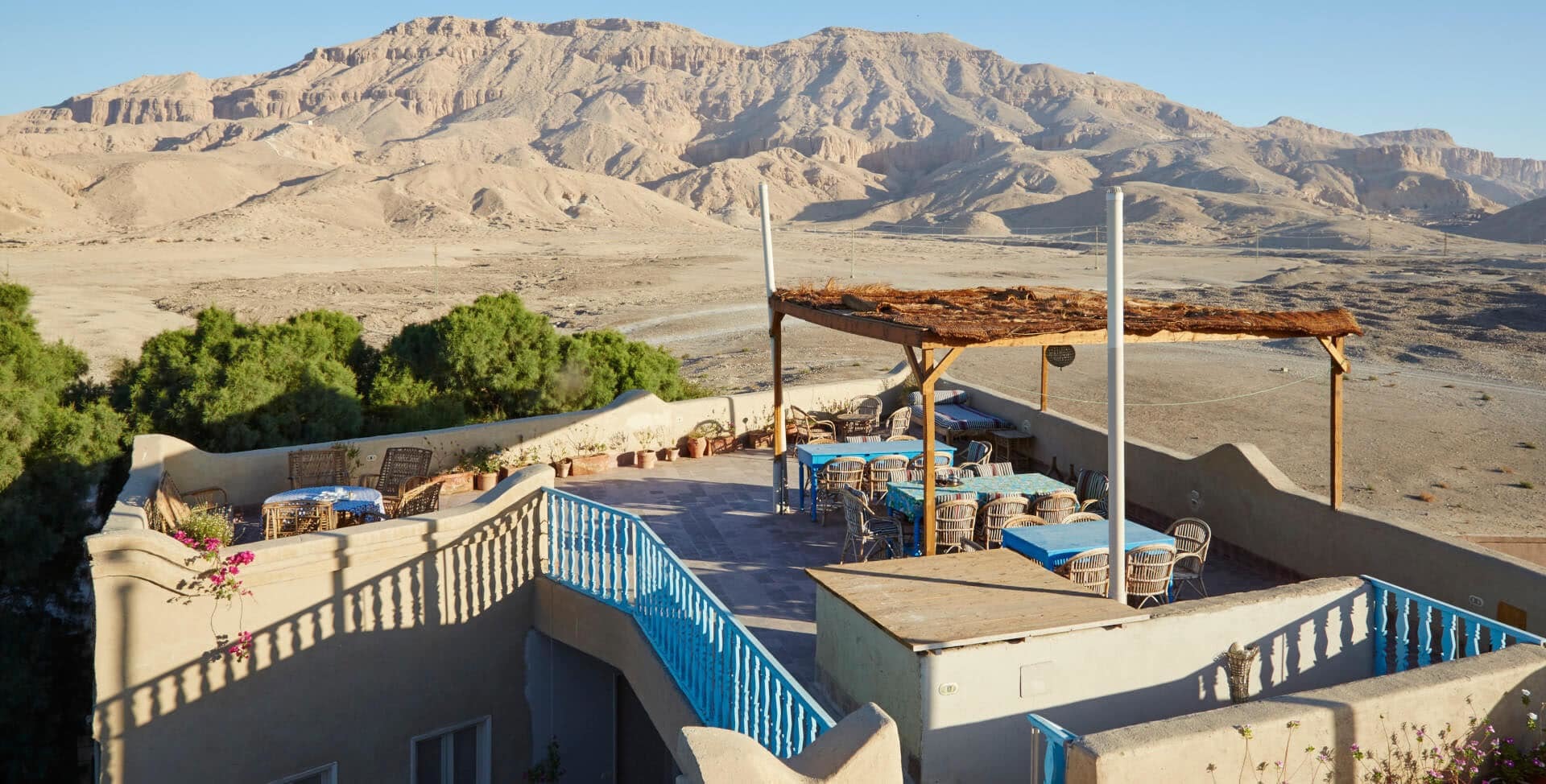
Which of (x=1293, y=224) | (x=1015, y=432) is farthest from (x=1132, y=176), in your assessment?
(x=1015, y=432)

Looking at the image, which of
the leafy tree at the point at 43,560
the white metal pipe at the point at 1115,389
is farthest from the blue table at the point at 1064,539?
the leafy tree at the point at 43,560

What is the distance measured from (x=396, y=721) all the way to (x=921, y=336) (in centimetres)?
475

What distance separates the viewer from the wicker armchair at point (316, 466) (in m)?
10.0

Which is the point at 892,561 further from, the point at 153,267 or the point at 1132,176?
the point at 1132,176

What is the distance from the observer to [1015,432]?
12445mm

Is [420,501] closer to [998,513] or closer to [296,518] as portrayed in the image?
[296,518]

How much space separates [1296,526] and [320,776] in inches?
297

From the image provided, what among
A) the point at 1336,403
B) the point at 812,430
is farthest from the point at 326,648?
the point at 1336,403

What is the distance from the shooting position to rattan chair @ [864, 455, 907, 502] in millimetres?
10141

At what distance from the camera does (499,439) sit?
1146cm

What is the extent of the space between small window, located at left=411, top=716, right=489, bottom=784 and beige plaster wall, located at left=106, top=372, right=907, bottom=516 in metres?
2.69

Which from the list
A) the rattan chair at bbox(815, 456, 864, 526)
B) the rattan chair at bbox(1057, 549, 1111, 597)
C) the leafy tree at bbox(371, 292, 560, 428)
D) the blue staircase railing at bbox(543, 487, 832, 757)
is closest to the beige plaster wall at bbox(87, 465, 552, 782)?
the blue staircase railing at bbox(543, 487, 832, 757)

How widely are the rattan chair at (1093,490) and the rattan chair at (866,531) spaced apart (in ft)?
5.48

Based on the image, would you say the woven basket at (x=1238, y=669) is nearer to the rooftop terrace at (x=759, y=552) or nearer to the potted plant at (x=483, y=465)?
the rooftop terrace at (x=759, y=552)
